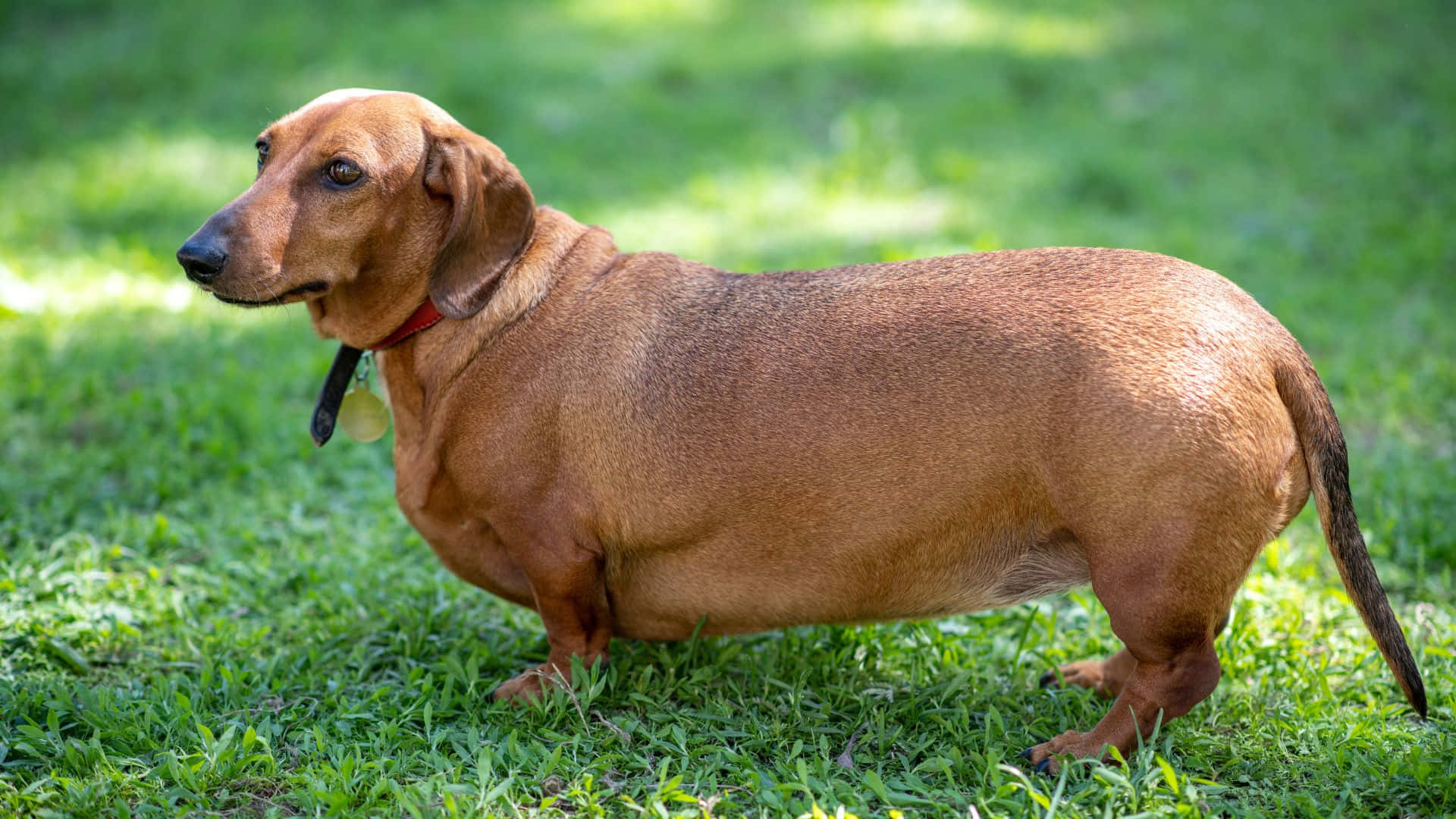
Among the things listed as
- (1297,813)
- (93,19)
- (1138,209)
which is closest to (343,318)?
(1297,813)

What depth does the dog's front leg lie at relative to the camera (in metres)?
3.12

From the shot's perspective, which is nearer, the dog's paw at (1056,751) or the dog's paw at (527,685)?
the dog's paw at (1056,751)

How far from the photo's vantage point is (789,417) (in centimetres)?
291

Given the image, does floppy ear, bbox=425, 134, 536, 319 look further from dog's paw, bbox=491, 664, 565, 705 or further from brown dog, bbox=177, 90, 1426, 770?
dog's paw, bbox=491, 664, 565, 705

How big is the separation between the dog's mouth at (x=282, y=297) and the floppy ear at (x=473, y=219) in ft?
0.93

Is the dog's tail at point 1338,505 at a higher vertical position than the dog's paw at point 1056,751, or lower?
higher

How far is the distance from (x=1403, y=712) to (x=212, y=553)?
3.74m

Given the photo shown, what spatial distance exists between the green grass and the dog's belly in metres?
0.28

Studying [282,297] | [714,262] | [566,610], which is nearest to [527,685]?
[566,610]

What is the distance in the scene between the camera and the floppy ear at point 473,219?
3076 mm

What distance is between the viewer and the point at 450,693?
10.7ft

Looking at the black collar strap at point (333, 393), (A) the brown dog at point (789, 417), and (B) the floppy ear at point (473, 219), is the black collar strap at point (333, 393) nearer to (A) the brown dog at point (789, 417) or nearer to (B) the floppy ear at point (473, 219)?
(A) the brown dog at point (789, 417)

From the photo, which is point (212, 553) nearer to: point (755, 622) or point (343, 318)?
point (343, 318)

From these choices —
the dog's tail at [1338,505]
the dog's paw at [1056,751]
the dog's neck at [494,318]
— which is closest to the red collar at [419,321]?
the dog's neck at [494,318]
